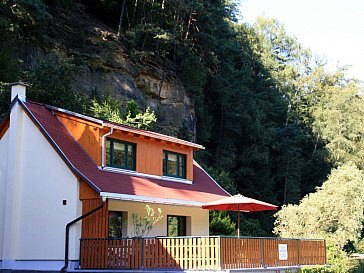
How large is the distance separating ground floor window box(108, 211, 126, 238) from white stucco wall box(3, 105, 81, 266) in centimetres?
199

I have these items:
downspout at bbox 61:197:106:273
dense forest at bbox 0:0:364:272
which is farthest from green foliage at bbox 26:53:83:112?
downspout at bbox 61:197:106:273

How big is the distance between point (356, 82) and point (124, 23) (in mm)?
28470

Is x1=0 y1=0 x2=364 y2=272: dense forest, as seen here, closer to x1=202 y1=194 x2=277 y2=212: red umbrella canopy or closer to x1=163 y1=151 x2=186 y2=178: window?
x1=163 y1=151 x2=186 y2=178: window

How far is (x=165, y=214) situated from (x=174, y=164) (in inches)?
107

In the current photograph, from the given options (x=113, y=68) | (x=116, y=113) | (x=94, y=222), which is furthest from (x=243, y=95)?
(x=94, y=222)

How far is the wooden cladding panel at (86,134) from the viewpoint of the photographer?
18.9 meters

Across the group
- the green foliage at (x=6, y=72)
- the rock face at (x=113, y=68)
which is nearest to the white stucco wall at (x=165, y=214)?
the green foliage at (x=6, y=72)

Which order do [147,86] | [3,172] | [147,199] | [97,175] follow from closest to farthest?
[97,175] < [147,199] < [3,172] < [147,86]

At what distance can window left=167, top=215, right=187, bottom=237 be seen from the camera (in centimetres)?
2153

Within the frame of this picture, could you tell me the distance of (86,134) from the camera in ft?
63.4

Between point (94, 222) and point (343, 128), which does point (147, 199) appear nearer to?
point (94, 222)

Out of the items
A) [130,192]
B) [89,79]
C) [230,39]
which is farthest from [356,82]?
[130,192]

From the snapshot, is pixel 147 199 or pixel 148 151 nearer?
pixel 147 199

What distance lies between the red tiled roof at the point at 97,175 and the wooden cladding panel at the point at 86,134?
Result: 0.52ft
